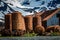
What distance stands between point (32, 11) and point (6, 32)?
2353cm

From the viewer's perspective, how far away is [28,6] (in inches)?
2255

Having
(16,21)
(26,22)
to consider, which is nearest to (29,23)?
(26,22)

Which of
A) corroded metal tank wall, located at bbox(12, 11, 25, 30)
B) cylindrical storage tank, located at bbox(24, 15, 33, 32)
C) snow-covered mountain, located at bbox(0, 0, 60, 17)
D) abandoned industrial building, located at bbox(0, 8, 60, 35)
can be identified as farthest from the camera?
snow-covered mountain, located at bbox(0, 0, 60, 17)

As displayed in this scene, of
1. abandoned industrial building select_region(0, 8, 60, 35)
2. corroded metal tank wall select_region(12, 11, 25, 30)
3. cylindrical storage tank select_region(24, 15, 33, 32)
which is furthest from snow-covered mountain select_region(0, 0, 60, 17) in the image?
corroded metal tank wall select_region(12, 11, 25, 30)

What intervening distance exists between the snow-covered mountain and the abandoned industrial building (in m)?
14.6

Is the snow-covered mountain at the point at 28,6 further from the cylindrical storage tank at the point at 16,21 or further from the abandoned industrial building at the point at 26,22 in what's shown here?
the cylindrical storage tank at the point at 16,21

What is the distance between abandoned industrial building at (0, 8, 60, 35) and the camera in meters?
36.6

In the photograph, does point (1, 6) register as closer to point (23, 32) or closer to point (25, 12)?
point (25, 12)

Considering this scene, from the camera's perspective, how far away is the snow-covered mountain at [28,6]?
187 ft

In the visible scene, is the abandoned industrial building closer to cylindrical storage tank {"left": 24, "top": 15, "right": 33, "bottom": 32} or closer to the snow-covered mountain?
cylindrical storage tank {"left": 24, "top": 15, "right": 33, "bottom": 32}

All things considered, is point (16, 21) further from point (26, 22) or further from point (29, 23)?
point (29, 23)

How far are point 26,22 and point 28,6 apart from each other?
1760cm

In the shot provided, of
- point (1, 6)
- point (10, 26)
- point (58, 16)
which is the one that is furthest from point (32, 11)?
point (10, 26)

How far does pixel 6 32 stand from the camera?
34969 millimetres
